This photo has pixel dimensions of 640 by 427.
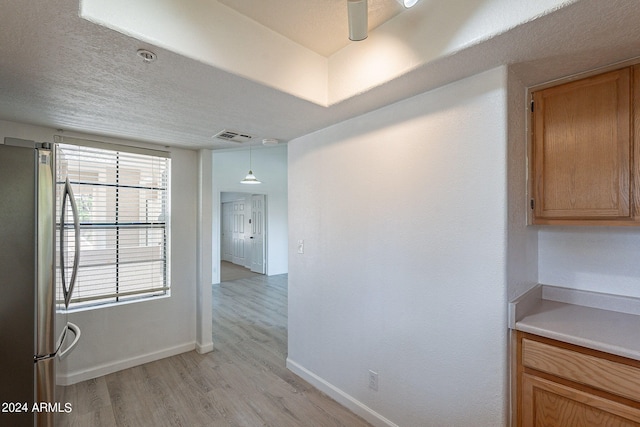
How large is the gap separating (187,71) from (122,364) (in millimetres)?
2869

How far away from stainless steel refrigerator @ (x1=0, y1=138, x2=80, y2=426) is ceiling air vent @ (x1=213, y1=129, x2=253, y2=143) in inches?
55.9

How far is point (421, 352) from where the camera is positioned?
1.83 meters

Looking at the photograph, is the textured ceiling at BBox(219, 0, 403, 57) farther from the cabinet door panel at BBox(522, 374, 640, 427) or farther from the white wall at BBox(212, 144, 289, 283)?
the white wall at BBox(212, 144, 289, 283)

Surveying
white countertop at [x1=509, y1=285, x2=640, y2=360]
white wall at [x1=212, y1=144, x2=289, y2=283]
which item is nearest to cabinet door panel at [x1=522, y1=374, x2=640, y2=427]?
white countertop at [x1=509, y1=285, x2=640, y2=360]

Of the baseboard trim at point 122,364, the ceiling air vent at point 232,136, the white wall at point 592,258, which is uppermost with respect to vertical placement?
the ceiling air vent at point 232,136

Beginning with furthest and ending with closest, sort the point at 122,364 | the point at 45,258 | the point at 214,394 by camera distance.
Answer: the point at 122,364
the point at 214,394
the point at 45,258

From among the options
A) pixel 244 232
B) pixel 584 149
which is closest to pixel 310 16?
pixel 584 149

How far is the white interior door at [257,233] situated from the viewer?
7738mm

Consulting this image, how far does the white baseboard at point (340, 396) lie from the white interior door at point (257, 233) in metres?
5.02

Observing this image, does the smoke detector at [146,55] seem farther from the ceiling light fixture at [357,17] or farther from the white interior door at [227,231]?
the white interior door at [227,231]

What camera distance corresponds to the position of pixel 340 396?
92.8 inches

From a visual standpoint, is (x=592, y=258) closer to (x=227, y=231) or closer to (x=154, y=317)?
(x=154, y=317)

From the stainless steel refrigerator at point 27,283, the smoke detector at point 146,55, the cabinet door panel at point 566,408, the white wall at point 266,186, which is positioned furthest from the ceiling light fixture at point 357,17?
the white wall at point 266,186

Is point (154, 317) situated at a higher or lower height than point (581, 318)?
lower
